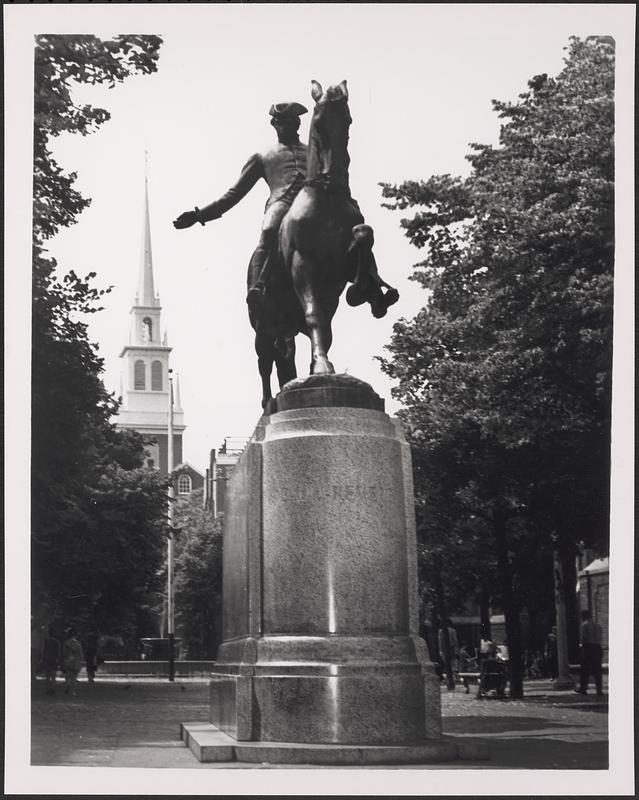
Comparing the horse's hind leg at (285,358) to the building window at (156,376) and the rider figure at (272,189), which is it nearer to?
the rider figure at (272,189)

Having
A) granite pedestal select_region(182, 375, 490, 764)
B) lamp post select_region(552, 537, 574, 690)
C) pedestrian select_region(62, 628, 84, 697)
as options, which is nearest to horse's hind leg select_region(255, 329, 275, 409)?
granite pedestal select_region(182, 375, 490, 764)

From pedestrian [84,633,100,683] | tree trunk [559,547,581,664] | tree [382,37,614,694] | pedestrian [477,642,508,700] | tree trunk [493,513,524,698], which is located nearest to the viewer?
tree [382,37,614,694]

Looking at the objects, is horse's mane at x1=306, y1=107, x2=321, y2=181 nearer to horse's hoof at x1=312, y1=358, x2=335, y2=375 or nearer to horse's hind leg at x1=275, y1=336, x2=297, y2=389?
horse's hoof at x1=312, y1=358, x2=335, y2=375

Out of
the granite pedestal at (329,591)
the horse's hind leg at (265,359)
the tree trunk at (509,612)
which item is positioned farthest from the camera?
the tree trunk at (509,612)

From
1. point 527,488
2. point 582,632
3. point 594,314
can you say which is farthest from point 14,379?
point 527,488

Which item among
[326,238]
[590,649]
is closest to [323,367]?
[326,238]

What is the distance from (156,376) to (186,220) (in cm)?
9289

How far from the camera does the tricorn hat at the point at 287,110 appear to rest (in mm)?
12320

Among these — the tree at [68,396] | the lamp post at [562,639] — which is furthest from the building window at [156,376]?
the lamp post at [562,639]

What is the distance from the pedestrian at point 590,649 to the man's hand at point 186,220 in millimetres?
13645

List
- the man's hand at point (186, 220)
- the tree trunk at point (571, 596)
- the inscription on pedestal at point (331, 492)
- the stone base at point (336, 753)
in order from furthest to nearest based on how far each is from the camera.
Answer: the tree trunk at point (571, 596) → the man's hand at point (186, 220) → the inscription on pedestal at point (331, 492) → the stone base at point (336, 753)

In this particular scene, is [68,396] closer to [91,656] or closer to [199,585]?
[91,656]

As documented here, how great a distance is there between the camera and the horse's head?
11.2 metres

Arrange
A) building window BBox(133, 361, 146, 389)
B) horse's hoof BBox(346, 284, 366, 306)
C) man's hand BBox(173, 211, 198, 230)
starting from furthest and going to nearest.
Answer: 1. building window BBox(133, 361, 146, 389)
2. man's hand BBox(173, 211, 198, 230)
3. horse's hoof BBox(346, 284, 366, 306)
